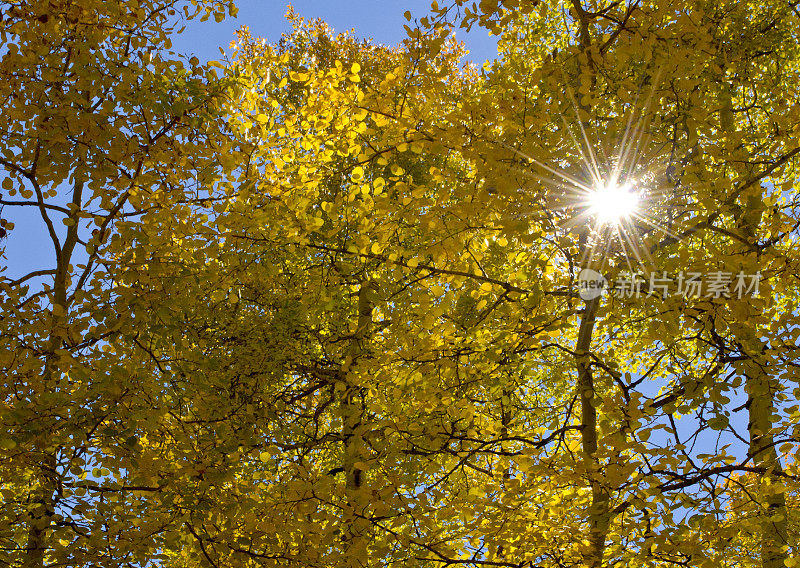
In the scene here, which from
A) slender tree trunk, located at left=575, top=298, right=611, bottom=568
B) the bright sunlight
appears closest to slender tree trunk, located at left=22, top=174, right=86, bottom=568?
slender tree trunk, located at left=575, top=298, right=611, bottom=568

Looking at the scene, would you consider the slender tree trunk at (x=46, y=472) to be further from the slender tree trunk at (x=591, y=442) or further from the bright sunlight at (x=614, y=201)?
the bright sunlight at (x=614, y=201)

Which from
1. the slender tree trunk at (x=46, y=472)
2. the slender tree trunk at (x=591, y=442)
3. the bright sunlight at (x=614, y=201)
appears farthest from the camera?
the bright sunlight at (x=614, y=201)

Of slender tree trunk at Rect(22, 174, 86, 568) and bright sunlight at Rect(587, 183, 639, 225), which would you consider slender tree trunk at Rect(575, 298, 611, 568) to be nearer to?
bright sunlight at Rect(587, 183, 639, 225)

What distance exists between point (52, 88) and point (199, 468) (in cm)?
263

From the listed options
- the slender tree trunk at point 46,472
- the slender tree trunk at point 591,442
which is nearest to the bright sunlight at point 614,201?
the slender tree trunk at point 591,442

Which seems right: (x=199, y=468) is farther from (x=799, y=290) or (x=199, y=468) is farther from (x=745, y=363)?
(x=799, y=290)

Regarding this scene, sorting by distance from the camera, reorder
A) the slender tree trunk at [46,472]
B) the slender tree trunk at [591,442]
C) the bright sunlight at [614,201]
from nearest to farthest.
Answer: the slender tree trunk at [591,442], the slender tree trunk at [46,472], the bright sunlight at [614,201]

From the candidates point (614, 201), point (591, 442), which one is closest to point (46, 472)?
point (591, 442)

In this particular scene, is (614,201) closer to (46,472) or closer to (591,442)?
(591,442)

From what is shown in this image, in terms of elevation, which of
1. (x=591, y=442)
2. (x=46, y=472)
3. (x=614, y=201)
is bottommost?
(x=46, y=472)

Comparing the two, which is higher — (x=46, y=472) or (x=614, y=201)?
(x=614, y=201)

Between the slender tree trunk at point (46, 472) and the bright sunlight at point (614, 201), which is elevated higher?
the bright sunlight at point (614, 201)

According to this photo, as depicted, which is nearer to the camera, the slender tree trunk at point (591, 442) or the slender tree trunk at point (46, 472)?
the slender tree trunk at point (591, 442)

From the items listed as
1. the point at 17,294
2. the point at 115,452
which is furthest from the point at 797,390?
the point at 17,294
